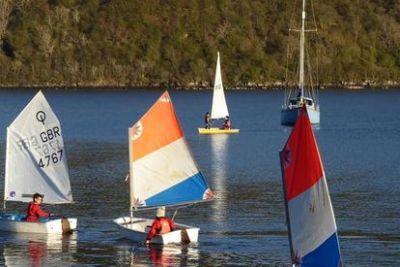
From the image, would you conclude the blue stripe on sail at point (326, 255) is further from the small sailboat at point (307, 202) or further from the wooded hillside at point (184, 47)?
the wooded hillside at point (184, 47)

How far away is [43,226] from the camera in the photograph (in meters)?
35.5

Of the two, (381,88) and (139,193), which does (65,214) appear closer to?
(139,193)

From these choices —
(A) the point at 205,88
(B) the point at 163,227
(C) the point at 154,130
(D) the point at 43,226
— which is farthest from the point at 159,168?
(A) the point at 205,88

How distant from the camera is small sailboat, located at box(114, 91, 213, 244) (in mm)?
35188

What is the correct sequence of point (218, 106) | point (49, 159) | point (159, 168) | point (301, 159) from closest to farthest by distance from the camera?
point (301, 159), point (159, 168), point (49, 159), point (218, 106)

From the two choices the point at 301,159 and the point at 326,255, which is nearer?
the point at 301,159

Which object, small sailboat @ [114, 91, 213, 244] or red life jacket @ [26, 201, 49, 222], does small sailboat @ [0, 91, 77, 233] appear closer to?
red life jacket @ [26, 201, 49, 222]

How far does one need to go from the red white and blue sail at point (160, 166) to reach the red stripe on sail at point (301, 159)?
11843mm

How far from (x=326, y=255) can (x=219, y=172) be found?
33568 mm

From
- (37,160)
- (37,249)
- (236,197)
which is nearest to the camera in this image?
(37,249)

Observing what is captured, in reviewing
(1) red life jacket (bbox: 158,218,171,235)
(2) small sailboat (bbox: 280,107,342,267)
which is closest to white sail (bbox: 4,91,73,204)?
(1) red life jacket (bbox: 158,218,171,235)

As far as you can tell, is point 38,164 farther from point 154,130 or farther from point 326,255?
point 326,255

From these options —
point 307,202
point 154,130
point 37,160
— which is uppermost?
point 154,130

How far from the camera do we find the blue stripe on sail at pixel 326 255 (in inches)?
923
